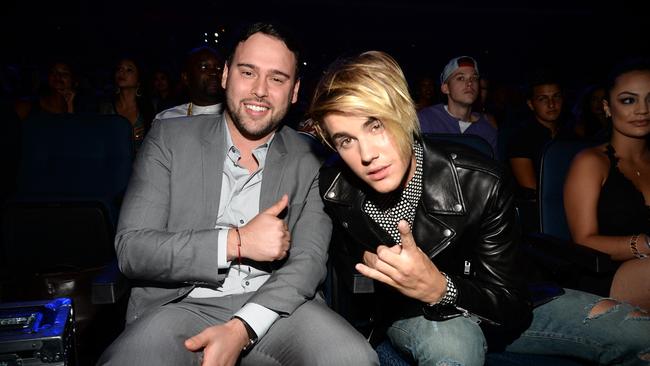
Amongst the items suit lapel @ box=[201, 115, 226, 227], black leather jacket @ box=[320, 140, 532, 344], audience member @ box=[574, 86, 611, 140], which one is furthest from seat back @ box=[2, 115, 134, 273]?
audience member @ box=[574, 86, 611, 140]

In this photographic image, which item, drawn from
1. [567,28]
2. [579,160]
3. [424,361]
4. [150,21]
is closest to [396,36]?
[567,28]

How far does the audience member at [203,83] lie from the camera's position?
3.39 metres

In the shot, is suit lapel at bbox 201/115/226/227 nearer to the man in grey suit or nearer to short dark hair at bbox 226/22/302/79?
the man in grey suit

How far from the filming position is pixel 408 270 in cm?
119

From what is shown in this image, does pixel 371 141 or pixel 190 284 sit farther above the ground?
pixel 371 141

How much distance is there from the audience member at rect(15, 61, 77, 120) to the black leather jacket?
388 centimetres

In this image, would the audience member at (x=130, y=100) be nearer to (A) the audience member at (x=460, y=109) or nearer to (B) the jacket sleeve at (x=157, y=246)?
(A) the audience member at (x=460, y=109)

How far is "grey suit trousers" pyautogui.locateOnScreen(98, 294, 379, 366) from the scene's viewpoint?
1297mm

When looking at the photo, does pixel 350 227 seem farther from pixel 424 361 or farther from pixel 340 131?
pixel 424 361

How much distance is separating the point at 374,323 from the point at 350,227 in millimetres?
367

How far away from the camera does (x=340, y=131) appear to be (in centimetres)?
135

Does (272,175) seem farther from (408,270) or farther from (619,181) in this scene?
(619,181)

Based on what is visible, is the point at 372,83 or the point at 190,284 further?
the point at 190,284

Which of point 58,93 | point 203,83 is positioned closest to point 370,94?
point 203,83
